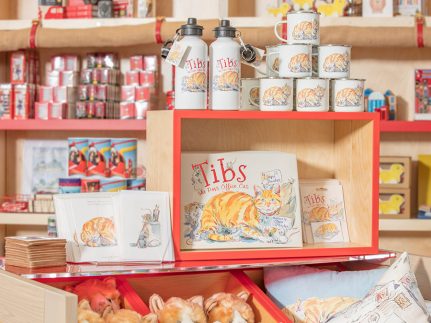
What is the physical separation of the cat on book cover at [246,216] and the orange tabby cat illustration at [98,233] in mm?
219

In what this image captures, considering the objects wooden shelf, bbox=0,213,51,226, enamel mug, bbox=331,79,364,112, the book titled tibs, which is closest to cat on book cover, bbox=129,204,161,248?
the book titled tibs

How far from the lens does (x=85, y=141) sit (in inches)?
161

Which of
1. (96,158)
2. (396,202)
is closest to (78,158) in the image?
(96,158)

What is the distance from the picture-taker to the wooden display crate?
236cm

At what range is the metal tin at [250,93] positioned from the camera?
252cm

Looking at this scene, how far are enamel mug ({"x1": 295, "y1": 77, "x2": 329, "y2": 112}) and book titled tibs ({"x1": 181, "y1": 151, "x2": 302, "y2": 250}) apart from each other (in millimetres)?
179

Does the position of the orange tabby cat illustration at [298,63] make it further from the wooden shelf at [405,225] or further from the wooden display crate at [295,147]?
the wooden shelf at [405,225]

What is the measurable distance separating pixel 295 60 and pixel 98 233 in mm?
736

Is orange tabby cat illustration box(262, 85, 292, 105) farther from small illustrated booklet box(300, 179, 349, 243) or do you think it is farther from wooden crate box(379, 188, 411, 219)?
wooden crate box(379, 188, 411, 219)

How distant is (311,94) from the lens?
243 centimetres

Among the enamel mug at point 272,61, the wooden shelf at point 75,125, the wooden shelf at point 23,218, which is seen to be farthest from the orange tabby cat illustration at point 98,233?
the wooden shelf at point 23,218

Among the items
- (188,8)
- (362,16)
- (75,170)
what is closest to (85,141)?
(75,170)

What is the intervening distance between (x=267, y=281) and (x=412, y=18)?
6.04ft

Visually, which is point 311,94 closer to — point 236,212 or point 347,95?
point 347,95
